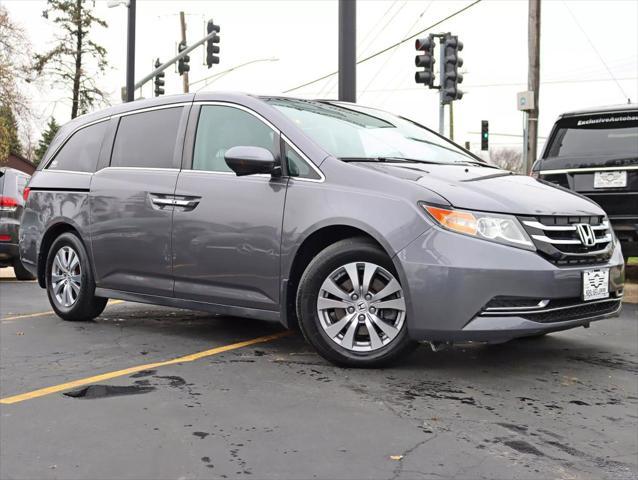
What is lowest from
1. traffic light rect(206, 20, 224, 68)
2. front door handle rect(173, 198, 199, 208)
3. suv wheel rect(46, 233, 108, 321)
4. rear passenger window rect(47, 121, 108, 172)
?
suv wheel rect(46, 233, 108, 321)

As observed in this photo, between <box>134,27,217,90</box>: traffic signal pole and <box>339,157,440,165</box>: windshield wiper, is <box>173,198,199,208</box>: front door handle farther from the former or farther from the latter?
<box>134,27,217,90</box>: traffic signal pole

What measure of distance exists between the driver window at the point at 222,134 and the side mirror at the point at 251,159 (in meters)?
0.25

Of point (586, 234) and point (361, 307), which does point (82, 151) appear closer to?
point (361, 307)

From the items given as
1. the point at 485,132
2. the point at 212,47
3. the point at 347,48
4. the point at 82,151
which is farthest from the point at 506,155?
the point at 82,151

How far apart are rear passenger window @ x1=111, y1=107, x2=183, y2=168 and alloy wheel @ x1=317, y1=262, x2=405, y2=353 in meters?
1.75

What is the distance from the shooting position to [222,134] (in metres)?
5.42

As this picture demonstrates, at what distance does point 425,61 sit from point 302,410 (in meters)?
11.4

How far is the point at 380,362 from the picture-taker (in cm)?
447

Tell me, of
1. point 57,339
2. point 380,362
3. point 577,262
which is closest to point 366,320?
point 380,362

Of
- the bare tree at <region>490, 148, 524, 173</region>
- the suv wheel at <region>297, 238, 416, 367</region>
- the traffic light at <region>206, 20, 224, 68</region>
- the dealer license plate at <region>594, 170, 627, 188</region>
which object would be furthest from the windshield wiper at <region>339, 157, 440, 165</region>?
the bare tree at <region>490, 148, 524, 173</region>

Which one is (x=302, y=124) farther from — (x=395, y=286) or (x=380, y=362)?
(x=380, y=362)

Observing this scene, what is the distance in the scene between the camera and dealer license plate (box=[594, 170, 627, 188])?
792 cm

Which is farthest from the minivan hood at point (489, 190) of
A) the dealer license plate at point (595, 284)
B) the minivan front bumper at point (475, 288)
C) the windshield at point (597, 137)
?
the windshield at point (597, 137)

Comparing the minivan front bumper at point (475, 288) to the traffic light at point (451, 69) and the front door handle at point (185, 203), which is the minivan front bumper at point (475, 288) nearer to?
the front door handle at point (185, 203)
